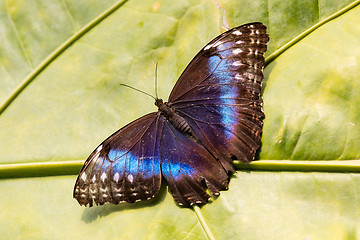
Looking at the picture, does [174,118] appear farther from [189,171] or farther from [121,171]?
[121,171]

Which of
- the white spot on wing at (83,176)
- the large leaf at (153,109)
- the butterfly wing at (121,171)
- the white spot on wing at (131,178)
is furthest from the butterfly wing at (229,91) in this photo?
the white spot on wing at (83,176)

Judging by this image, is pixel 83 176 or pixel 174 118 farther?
pixel 174 118

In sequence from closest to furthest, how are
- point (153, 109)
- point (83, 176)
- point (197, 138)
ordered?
point (83, 176) → point (197, 138) → point (153, 109)

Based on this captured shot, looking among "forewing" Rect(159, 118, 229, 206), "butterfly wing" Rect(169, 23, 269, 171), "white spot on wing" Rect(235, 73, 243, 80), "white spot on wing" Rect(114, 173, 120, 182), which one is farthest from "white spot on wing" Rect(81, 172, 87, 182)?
"white spot on wing" Rect(235, 73, 243, 80)

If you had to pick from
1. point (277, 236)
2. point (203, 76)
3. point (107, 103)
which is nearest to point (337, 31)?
point (203, 76)

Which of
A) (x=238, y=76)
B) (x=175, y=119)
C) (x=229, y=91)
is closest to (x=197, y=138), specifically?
(x=175, y=119)
